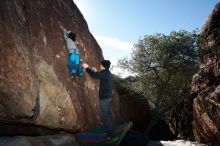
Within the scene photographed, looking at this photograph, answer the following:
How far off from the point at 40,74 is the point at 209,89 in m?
17.2

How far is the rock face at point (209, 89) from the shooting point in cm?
2084

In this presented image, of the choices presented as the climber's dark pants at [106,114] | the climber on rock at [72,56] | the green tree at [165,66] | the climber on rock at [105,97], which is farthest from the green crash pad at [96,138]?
the green tree at [165,66]

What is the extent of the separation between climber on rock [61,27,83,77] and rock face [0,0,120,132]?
23 cm

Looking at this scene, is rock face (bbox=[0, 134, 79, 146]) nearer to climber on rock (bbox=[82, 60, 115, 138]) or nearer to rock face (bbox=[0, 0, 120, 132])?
rock face (bbox=[0, 0, 120, 132])

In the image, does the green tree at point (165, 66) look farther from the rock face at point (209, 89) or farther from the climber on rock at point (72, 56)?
the climber on rock at point (72, 56)

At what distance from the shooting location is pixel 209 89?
76.2ft

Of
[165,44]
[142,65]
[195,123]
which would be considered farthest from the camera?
[142,65]

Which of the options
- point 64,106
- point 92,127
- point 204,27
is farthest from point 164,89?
point 64,106

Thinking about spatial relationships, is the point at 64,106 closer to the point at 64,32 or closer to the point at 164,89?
the point at 64,32

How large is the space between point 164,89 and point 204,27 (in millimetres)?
10204

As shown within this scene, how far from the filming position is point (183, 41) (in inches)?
1154

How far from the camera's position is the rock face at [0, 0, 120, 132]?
8.98 metres

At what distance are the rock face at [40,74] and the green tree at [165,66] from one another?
1684cm

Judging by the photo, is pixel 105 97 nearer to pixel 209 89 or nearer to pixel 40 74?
pixel 40 74
